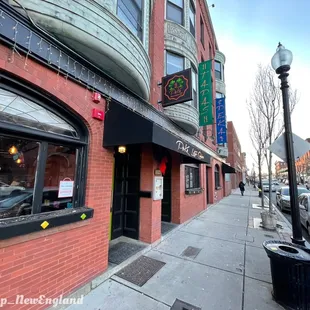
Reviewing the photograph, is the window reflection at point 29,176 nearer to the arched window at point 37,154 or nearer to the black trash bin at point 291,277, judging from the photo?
the arched window at point 37,154

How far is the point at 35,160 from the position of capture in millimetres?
2820

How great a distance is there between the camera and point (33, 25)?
103 inches

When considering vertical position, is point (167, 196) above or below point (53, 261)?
above

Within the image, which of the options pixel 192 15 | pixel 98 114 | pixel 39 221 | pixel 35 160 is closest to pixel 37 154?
pixel 35 160

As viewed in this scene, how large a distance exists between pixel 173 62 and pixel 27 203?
715 cm

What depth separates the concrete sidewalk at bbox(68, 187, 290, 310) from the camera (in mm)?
2988

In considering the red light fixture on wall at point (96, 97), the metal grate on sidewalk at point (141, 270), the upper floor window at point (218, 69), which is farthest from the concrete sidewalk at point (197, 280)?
the upper floor window at point (218, 69)

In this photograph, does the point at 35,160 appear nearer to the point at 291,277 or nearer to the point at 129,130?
the point at 129,130

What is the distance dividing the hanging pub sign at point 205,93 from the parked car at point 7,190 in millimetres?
8013

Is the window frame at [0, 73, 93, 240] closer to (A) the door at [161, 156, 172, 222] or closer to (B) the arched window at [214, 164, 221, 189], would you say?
(A) the door at [161, 156, 172, 222]

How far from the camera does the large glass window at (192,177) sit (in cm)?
864

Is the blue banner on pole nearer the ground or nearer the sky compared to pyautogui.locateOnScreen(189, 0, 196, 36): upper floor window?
nearer the ground

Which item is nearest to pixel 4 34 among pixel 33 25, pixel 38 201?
pixel 33 25

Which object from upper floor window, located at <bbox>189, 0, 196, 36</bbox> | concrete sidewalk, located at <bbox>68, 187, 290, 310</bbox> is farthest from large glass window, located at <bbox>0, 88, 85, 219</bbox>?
upper floor window, located at <bbox>189, 0, 196, 36</bbox>
